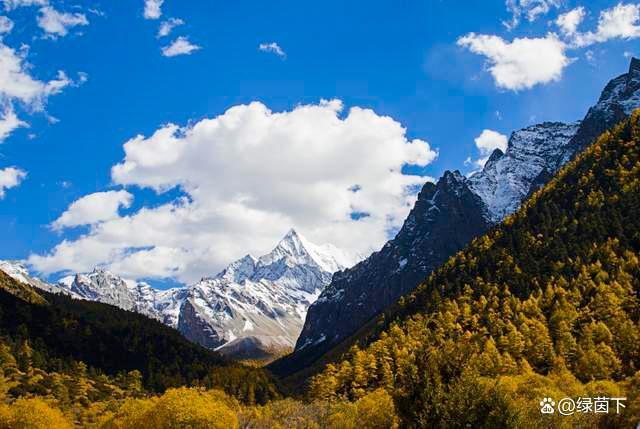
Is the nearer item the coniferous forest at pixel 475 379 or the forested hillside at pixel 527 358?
the forested hillside at pixel 527 358

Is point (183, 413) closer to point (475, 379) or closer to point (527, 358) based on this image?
point (475, 379)

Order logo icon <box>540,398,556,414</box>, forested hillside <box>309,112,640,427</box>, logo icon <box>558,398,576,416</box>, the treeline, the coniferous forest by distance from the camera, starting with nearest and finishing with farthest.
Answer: forested hillside <box>309,112,640,427</box> < the coniferous forest < logo icon <box>540,398,556,414</box> < logo icon <box>558,398,576,416</box> < the treeline

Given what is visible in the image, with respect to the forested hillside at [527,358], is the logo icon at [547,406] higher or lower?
lower

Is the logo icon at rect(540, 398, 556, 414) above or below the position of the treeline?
above

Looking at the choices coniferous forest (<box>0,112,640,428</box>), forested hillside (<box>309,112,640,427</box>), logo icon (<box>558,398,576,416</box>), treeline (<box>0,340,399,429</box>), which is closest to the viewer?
forested hillside (<box>309,112,640,427</box>)

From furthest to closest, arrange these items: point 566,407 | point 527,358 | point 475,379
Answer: point 527,358, point 566,407, point 475,379

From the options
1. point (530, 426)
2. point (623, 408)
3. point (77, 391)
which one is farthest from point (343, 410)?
point (77, 391)

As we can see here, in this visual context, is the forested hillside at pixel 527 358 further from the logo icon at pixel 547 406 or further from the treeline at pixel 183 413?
the treeline at pixel 183 413

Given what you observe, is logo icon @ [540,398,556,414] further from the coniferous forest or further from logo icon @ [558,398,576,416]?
the coniferous forest

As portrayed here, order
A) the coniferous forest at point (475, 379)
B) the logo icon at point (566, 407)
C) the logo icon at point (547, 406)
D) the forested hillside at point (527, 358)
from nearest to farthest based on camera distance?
1. the forested hillside at point (527, 358)
2. the coniferous forest at point (475, 379)
3. the logo icon at point (547, 406)
4. the logo icon at point (566, 407)

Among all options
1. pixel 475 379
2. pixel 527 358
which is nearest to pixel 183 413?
pixel 475 379

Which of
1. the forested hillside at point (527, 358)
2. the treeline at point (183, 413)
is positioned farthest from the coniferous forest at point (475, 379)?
the treeline at point (183, 413)

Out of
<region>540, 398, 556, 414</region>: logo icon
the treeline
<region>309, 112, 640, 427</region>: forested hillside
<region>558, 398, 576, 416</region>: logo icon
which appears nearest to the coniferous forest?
<region>309, 112, 640, 427</region>: forested hillside

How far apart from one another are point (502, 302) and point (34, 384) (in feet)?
516
